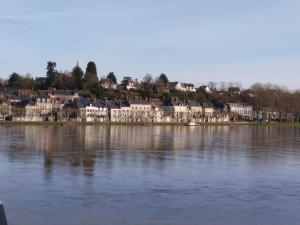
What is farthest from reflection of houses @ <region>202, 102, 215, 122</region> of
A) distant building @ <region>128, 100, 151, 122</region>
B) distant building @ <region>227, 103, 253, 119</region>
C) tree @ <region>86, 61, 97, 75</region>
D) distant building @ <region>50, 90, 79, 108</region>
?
distant building @ <region>50, 90, 79, 108</region>

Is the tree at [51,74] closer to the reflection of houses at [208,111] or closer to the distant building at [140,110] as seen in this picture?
the distant building at [140,110]

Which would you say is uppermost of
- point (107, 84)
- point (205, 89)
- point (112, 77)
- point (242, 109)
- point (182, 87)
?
point (112, 77)

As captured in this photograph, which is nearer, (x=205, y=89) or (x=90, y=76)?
(x=90, y=76)

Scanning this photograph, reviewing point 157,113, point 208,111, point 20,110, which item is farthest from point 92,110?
point 208,111

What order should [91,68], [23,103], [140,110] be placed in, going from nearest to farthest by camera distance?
[23,103] → [140,110] → [91,68]

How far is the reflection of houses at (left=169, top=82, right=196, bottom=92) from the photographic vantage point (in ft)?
600

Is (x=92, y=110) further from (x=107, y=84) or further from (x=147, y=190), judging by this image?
(x=147, y=190)

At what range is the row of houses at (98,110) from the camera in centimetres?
12509

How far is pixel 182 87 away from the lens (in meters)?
187

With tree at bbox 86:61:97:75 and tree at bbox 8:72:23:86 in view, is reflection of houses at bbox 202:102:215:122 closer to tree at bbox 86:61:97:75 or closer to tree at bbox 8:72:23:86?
tree at bbox 86:61:97:75

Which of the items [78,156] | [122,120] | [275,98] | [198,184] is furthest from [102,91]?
[198,184]

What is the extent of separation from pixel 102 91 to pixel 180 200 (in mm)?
133942

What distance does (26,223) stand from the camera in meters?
13.7

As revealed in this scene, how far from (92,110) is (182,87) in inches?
2467
